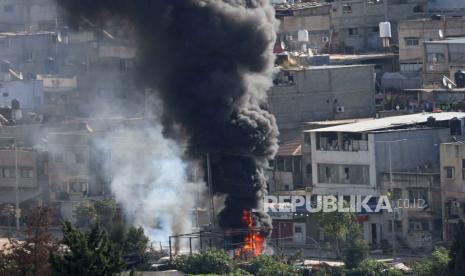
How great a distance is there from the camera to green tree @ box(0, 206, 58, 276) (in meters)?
52.8

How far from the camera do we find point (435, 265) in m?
57.0

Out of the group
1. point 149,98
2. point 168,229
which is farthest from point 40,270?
point 149,98

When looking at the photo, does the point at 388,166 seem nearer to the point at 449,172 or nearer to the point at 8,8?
the point at 449,172

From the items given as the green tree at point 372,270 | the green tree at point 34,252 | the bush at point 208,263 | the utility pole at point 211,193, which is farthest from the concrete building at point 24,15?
the green tree at point 34,252

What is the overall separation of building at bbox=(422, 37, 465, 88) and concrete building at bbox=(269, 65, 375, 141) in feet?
7.08

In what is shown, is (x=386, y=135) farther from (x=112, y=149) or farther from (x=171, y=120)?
(x=112, y=149)

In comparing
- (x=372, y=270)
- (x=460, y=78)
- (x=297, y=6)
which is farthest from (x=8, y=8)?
(x=372, y=270)

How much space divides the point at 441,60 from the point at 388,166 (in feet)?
41.2

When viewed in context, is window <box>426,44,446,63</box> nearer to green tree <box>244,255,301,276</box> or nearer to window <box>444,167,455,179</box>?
window <box>444,167,455,179</box>

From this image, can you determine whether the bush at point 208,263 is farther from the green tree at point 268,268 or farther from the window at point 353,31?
the window at point 353,31

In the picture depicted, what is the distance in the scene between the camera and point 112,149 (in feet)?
267

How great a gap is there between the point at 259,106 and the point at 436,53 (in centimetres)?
1262

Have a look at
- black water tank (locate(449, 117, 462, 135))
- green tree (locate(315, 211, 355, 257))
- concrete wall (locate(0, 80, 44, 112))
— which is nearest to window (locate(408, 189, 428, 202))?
green tree (locate(315, 211, 355, 257))

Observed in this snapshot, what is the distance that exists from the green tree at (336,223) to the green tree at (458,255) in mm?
11071
